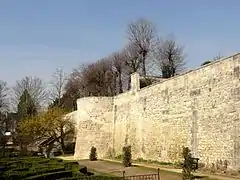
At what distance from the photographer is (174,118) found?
2564 centimetres

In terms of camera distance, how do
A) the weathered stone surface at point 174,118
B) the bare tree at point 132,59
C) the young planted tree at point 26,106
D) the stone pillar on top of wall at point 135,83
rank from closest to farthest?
the weathered stone surface at point 174,118
the stone pillar on top of wall at point 135,83
the bare tree at point 132,59
the young planted tree at point 26,106

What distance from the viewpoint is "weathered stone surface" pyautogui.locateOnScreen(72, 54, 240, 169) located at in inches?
776

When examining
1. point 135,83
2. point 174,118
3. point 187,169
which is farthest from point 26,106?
point 187,169

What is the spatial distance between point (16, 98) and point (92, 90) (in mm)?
13269

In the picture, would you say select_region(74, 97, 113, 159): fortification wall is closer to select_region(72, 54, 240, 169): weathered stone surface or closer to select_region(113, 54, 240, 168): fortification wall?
select_region(72, 54, 240, 169): weathered stone surface

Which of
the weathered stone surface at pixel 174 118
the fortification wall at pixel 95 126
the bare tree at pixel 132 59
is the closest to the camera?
the weathered stone surface at pixel 174 118

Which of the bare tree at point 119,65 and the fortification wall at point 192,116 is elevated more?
the bare tree at point 119,65

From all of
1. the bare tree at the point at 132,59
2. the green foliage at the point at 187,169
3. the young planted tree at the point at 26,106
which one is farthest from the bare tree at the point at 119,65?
the green foliage at the point at 187,169

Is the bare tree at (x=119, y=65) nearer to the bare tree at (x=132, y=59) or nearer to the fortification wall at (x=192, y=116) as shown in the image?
the bare tree at (x=132, y=59)

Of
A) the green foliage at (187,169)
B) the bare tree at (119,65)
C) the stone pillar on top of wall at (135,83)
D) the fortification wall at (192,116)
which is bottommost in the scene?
the green foliage at (187,169)

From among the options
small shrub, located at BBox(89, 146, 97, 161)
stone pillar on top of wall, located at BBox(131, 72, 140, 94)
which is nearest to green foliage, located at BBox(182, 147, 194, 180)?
stone pillar on top of wall, located at BBox(131, 72, 140, 94)

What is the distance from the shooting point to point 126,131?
3478cm

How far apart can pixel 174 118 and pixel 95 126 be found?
13.3 metres

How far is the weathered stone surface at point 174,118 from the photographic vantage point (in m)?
19.7
